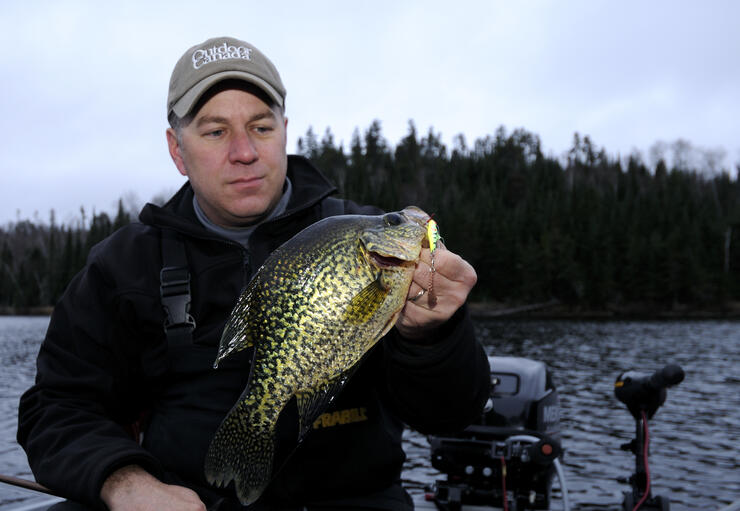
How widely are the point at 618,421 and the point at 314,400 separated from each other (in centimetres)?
1780

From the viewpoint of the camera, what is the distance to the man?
2.80 metres

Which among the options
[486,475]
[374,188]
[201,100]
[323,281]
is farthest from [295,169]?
[374,188]

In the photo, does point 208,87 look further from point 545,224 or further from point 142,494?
point 545,224

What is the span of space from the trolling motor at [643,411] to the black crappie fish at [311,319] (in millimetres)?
3426

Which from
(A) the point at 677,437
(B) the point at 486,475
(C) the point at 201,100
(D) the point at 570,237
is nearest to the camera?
(C) the point at 201,100

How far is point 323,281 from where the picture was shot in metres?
2.34

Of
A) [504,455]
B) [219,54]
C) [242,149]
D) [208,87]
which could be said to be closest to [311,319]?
[242,149]

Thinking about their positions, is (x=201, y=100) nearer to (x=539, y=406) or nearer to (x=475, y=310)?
(x=539, y=406)

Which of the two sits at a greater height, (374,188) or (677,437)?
(374,188)

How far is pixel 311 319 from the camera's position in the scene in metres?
2.32

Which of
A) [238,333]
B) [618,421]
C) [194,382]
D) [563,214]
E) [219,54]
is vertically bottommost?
[618,421]

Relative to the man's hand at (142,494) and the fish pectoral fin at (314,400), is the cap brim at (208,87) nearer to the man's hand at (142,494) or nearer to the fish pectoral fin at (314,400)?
the fish pectoral fin at (314,400)

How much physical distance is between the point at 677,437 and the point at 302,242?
1741 centimetres

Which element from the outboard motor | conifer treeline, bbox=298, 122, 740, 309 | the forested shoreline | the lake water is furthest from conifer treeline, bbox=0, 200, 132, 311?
the outboard motor
